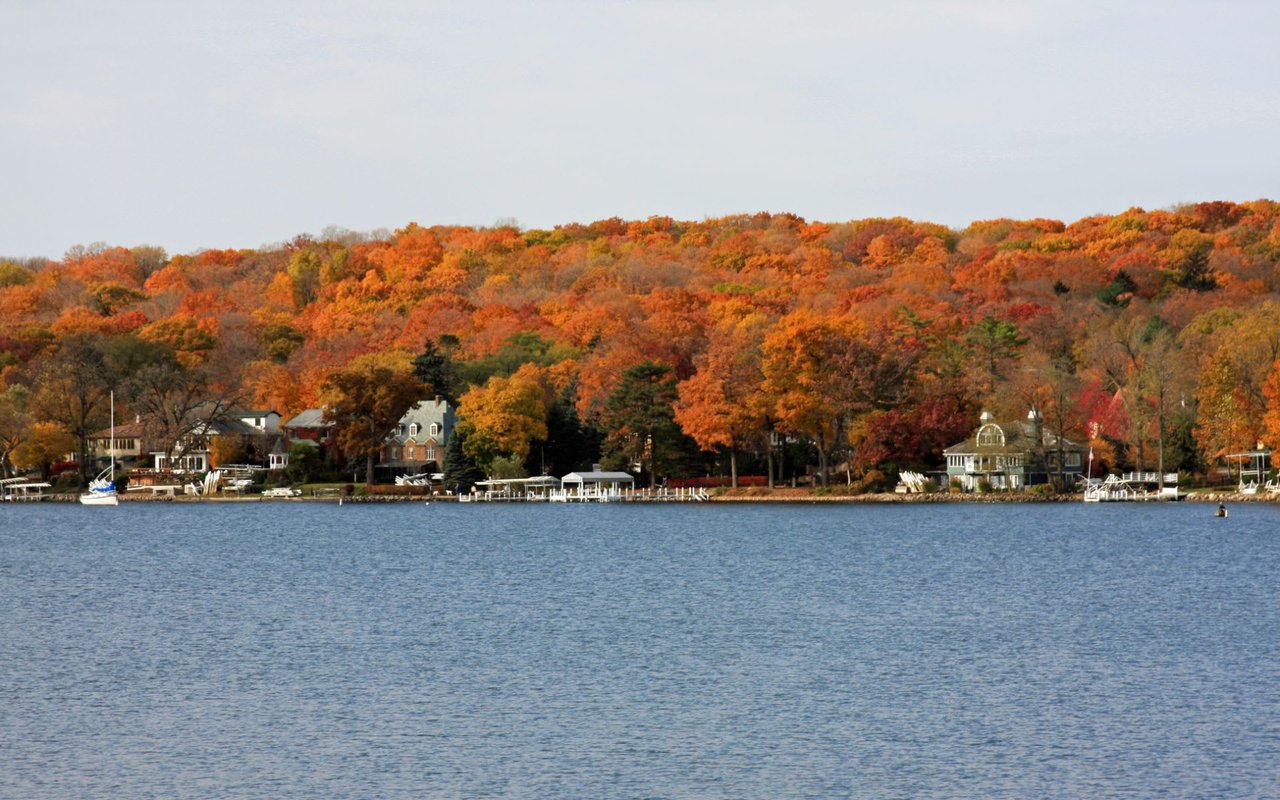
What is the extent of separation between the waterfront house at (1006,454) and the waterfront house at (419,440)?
2969 cm

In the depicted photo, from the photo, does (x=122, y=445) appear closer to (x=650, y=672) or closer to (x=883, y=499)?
(x=883, y=499)

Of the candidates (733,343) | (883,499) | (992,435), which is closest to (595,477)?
(733,343)

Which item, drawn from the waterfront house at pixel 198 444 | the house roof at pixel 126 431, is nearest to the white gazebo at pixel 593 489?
the waterfront house at pixel 198 444

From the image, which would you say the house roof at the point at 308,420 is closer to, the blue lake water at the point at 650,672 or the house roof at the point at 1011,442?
the house roof at the point at 1011,442

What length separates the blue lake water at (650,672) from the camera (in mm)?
19500

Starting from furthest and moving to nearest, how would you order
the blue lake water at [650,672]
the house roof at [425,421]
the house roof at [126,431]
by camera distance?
the house roof at [126,431] → the house roof at [425,421] → the blue lake water at [650,672]

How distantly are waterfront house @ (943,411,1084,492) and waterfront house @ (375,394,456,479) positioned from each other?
2969 centimetres

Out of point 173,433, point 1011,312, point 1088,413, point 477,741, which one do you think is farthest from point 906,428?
point 477,741

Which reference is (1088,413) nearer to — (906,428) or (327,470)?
(906,428)

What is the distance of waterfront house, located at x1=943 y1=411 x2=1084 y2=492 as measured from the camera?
77.4 m

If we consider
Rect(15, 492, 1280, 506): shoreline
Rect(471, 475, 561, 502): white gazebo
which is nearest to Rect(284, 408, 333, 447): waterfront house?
Rect(15, 492, 1280, 506): shoreline

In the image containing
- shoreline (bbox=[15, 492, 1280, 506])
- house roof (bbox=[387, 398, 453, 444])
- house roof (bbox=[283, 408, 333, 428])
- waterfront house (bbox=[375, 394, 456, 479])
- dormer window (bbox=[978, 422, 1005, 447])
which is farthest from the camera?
house roof (bbox=[283, 408, 333, 428])

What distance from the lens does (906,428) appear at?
75.6 meters

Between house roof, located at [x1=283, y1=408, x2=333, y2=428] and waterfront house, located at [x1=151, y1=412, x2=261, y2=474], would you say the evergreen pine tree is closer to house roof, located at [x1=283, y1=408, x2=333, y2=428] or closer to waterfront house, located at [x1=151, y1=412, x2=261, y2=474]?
house roof, located at [x1=283, y1=408, x2=333, y2=428]
